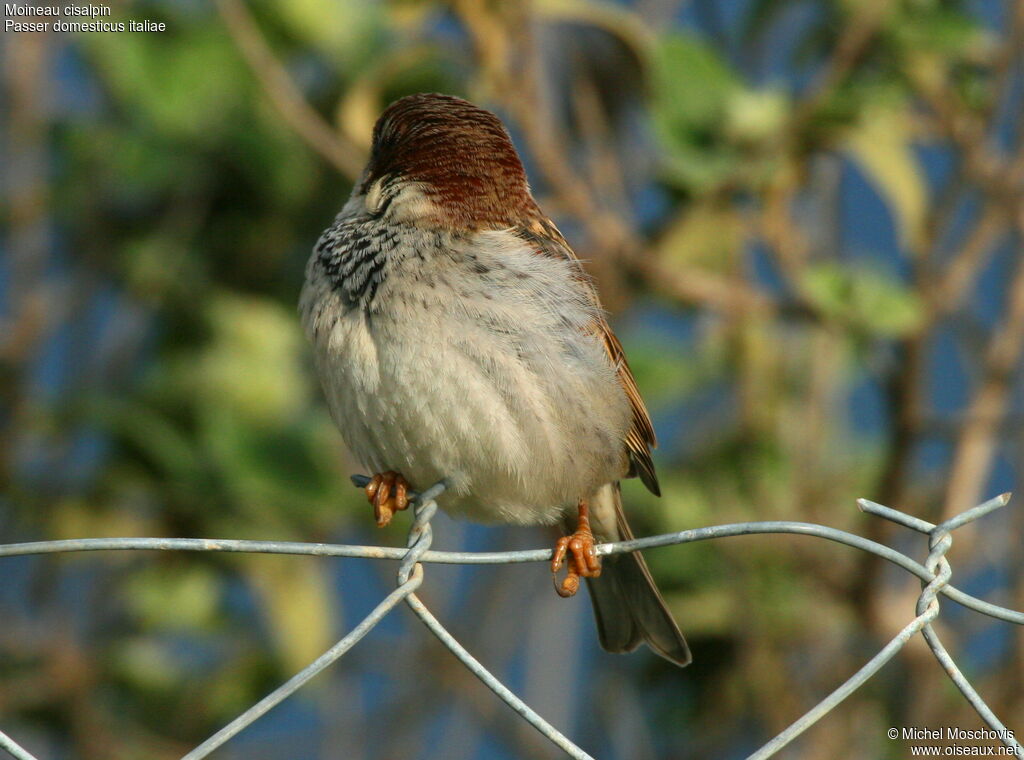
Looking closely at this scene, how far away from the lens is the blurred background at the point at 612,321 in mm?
2684

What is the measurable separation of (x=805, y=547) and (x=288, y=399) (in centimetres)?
121

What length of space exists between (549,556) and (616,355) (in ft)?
2.50

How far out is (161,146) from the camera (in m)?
2.97

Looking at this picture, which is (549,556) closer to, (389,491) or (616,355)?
(389,491)

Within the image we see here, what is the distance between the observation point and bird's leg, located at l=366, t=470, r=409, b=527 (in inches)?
75.0

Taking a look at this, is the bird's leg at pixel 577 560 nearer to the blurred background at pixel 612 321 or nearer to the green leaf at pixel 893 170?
the blurred background at pixel 612 321

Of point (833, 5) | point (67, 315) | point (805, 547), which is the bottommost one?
point (805, 547)

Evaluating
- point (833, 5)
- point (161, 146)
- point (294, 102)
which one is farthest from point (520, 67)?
point (161, 146)

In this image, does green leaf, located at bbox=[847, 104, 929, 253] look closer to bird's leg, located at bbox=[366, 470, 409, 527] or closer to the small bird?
the small bird

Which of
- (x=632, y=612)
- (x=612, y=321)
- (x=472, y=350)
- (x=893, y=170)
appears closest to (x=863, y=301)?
(x=893, y=170)

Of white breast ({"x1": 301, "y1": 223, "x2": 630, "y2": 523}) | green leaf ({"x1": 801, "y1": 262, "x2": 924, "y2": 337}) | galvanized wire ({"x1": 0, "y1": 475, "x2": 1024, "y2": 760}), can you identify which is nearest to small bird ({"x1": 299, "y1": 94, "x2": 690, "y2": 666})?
white breast ({"x1": 301, "y1": 223, "x2": 630, "y2": 523})

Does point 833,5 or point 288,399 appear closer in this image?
Result: point 833,5

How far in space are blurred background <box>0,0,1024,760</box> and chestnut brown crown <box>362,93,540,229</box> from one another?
0.60 m

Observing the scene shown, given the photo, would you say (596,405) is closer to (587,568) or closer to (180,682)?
(587,568)
